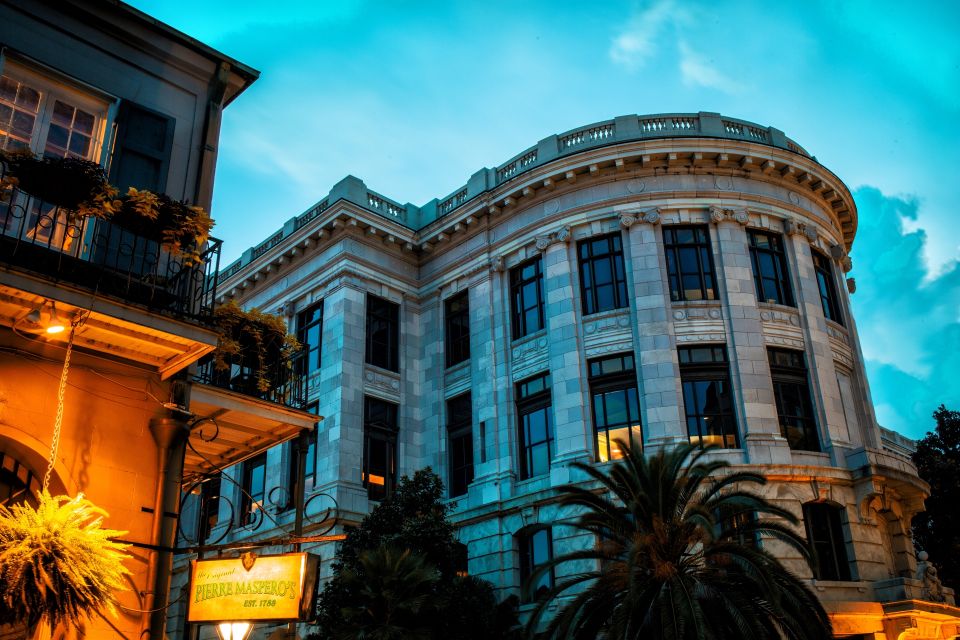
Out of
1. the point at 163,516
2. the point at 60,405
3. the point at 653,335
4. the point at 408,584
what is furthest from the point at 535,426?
the point at 60,405

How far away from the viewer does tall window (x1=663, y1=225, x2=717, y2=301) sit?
3072cm

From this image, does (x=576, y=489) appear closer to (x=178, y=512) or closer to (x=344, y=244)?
(x=178, y=512)

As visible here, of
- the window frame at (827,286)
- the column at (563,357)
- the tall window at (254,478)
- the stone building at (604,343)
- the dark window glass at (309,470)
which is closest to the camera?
the stone building at (604,343)

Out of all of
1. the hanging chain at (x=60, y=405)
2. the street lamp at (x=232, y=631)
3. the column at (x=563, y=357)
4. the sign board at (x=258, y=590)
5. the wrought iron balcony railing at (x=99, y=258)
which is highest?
the column at (x=563, y=357)

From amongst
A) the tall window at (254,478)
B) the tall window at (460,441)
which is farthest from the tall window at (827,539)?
the tall window at (254,478)

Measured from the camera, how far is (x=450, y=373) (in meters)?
35.1

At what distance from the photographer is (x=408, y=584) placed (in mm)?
20953

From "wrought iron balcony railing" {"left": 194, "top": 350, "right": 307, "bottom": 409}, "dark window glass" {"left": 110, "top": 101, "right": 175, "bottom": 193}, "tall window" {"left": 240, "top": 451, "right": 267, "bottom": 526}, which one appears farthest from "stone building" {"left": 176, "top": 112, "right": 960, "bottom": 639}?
"dark window glass" {"left": 110, "top": 101, "right": 175, "bottom": 193}

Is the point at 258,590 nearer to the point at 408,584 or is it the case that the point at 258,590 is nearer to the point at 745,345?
the point at 408,584

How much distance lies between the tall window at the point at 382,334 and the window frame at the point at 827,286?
17.0 meters

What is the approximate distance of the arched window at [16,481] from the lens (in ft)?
35.1

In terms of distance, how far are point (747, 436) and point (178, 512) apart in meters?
20.7

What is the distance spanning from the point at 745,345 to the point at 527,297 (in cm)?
848

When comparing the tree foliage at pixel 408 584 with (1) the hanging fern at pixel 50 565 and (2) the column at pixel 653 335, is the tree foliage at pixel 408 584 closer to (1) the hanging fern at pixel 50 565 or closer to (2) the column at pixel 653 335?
(2) the column at pixel 653 335
